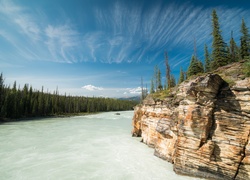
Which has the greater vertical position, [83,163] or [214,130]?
[214,130]

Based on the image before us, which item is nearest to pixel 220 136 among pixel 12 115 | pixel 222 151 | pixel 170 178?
pixel 222 151

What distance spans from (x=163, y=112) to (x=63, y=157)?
12722 millimetres

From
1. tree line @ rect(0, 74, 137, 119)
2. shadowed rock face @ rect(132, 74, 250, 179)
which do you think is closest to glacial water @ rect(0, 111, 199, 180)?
shadowed rock face @ rect(132, 74, 250, 179)

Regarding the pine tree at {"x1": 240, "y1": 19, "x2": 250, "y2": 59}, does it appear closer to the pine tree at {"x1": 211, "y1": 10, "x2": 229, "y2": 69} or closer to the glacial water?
the pine tree at {"x1": 211, "y1": 10, "x2": 229, "y2": 69}

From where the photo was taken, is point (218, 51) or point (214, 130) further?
point (218, 51)

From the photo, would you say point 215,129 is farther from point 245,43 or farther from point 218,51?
point 245,43

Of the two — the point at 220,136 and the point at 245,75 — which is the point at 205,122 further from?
the point at 245,75

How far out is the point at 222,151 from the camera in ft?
31.8

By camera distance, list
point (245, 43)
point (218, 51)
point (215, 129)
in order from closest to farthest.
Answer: point (215, 129), point (218, 51), point (245, 43)

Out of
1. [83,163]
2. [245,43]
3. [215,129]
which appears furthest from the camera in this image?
[245,43]

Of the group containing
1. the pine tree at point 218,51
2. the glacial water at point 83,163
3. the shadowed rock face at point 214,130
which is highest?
the pine tree at point 218,51

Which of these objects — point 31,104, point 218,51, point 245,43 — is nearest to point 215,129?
point 218,51

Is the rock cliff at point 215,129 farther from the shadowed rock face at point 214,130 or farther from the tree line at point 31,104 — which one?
the tree line at point 31,104

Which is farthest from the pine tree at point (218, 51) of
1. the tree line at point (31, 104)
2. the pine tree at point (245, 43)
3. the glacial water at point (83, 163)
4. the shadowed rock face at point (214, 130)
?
the tree line at point (31, 104)
